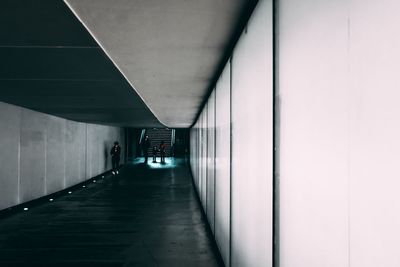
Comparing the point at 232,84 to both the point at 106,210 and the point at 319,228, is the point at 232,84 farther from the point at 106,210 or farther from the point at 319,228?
the point at 106,210

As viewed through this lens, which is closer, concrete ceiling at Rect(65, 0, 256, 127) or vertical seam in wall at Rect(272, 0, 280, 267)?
vertical seam in wall at Rect(272, 0, 280, 267)

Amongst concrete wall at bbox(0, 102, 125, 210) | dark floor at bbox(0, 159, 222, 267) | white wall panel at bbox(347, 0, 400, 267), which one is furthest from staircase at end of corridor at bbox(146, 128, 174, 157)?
white wall panel at bbox(347, 0, 400, 267)

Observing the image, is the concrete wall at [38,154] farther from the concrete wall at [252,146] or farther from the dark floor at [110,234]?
the concrete wall at [252,146]

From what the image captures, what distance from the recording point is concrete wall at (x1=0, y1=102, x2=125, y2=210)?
7.84m

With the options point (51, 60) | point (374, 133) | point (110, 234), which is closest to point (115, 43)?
point (51, 60)

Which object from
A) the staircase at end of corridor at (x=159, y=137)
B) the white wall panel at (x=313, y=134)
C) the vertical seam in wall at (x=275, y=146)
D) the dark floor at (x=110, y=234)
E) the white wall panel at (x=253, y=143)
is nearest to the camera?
the white wall panel at (x=313, y=134)

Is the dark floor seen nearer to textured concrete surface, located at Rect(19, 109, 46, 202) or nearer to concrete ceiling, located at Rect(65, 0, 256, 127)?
textured concrete surface, located at Rect(19, 109, 46, 202)

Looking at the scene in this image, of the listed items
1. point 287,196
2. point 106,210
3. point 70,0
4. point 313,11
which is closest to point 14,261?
point 106,210

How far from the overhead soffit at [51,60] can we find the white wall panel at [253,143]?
1.42 meters

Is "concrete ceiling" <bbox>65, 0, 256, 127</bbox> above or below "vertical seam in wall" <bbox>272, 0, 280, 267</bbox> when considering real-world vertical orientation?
above

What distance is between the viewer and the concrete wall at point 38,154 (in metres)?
7.84

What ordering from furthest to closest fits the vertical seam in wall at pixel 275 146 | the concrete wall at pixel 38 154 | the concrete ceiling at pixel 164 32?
the concrete wall at pixel 38 154
the concrete ceiling at pixel 164 32
the vertical seam in wall at pixel 275 146

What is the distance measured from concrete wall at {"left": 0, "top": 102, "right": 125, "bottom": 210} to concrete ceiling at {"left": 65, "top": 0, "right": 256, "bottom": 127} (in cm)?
481

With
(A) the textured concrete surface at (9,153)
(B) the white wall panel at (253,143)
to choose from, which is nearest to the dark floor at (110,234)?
(A) the textured concrete surface at (9,153)
